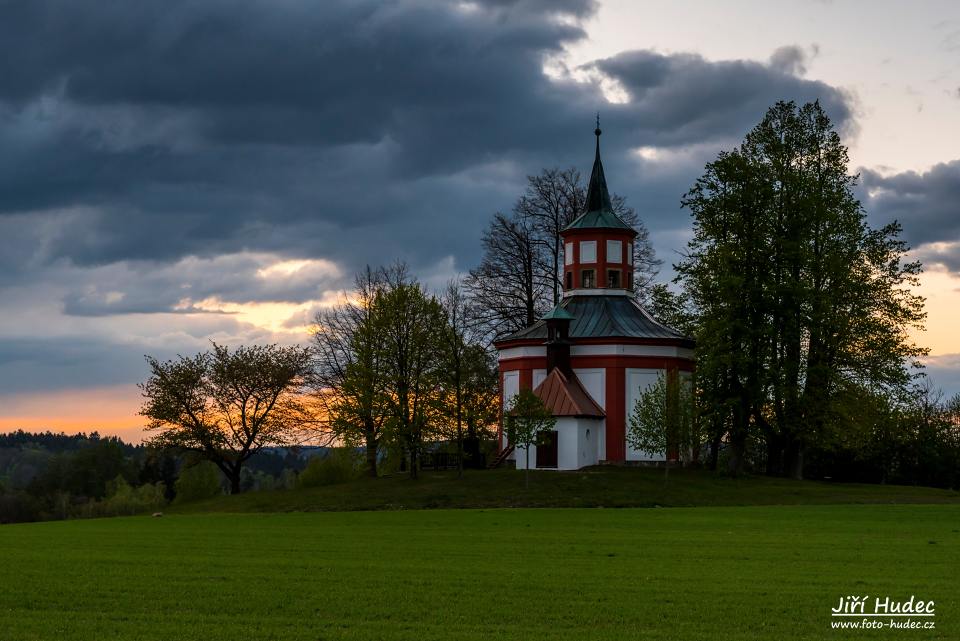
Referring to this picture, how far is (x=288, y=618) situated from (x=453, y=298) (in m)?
56.9

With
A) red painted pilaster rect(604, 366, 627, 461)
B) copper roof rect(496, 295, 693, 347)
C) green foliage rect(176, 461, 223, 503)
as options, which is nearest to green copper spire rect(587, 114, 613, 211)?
copper roof rect(496, 295, 693, 347)

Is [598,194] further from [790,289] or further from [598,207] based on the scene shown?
[790,289]

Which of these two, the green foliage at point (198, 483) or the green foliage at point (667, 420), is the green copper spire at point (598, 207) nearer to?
the green foliage at point (667, 420)

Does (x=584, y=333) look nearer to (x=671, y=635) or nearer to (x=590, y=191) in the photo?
(x=590, y=191)

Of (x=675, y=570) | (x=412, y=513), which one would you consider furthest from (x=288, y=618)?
(x=412, y=513)

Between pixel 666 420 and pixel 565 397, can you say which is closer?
pixel 666 420

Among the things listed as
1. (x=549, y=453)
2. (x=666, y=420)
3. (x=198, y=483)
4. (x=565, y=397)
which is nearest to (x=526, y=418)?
(x=565, y=397)

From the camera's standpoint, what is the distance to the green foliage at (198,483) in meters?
82.4

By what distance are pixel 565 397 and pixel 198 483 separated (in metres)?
36.6

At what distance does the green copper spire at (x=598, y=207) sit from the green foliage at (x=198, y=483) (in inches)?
1318

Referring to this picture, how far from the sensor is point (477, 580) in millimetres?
20453

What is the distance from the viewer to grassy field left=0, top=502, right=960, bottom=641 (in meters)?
15.9

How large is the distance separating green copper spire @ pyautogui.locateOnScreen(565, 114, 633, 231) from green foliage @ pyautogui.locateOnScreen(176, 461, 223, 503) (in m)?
33.5

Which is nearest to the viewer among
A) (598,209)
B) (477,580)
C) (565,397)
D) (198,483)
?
(477,580)
